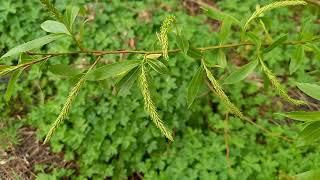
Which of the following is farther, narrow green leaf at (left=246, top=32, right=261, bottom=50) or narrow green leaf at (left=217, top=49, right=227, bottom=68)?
narrow green leaf at (left=217, top=49, right=227, bottom=68)

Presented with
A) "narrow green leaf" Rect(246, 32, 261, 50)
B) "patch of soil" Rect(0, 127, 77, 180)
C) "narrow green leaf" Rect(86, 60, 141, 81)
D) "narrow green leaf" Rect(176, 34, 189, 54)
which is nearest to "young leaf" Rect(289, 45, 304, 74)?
"narrow green leaf" Rect(246, 32, 261, 50)

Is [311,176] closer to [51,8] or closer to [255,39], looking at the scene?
[255,39]

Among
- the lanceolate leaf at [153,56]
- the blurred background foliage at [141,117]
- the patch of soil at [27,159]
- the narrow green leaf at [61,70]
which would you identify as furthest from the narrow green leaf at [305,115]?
the patch of soil at [27,159]

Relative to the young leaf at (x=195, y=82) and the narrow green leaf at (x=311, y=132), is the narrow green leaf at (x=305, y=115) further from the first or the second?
the young leaf at (x=195, y=82)

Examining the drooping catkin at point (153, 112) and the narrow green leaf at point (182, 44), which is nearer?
the drooping catkin at point (153, 112)

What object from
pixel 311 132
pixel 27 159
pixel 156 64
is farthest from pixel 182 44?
pixel 27 159

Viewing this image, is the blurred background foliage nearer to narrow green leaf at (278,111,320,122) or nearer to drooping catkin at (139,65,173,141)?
narrow green leaf at (278,111,320,122)

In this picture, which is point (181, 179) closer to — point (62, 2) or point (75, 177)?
point (75, 177)
